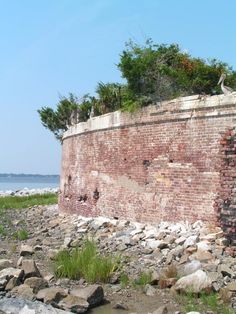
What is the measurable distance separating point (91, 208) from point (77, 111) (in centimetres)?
672

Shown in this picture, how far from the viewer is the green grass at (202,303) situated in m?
8.03

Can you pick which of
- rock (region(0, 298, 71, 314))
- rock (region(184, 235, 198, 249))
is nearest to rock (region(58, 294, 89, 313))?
rock (region(0, 298, 71, 314))

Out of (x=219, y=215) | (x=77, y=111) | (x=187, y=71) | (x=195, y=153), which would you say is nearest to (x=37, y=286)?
(x=219, y=215)

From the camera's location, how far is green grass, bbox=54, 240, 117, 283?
979cm

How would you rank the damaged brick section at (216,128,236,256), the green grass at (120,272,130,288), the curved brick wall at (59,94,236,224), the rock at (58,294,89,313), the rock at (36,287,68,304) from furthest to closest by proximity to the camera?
the curved brick wall at (59,94,236,224) → the damaged brick section at (216,128,236,256) → the green grass at (120,272,130,288) → the rock at (36,287,68,304) → the rock at (58,294,89,313)

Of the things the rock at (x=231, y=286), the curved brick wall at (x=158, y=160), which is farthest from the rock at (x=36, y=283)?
the curved brick wall at (x=158, y=160)

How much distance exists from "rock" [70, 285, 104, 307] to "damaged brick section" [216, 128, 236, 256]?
3227mm

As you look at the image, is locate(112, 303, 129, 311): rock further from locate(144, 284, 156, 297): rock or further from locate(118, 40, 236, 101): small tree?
locate(118, 40, 236, 101): small tree

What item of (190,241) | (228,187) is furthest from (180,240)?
(228,187)

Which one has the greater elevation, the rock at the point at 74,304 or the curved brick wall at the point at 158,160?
the curved brick wall at the point at 158,160

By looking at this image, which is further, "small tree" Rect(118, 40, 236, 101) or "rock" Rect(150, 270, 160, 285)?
"small tree" Rect(118, 40, 236, 101)

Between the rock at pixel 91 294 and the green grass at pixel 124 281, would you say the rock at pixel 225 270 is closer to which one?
the green grass at pixel 124 281

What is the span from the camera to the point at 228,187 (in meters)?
11.1

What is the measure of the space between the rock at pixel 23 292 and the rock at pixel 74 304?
549 mm
